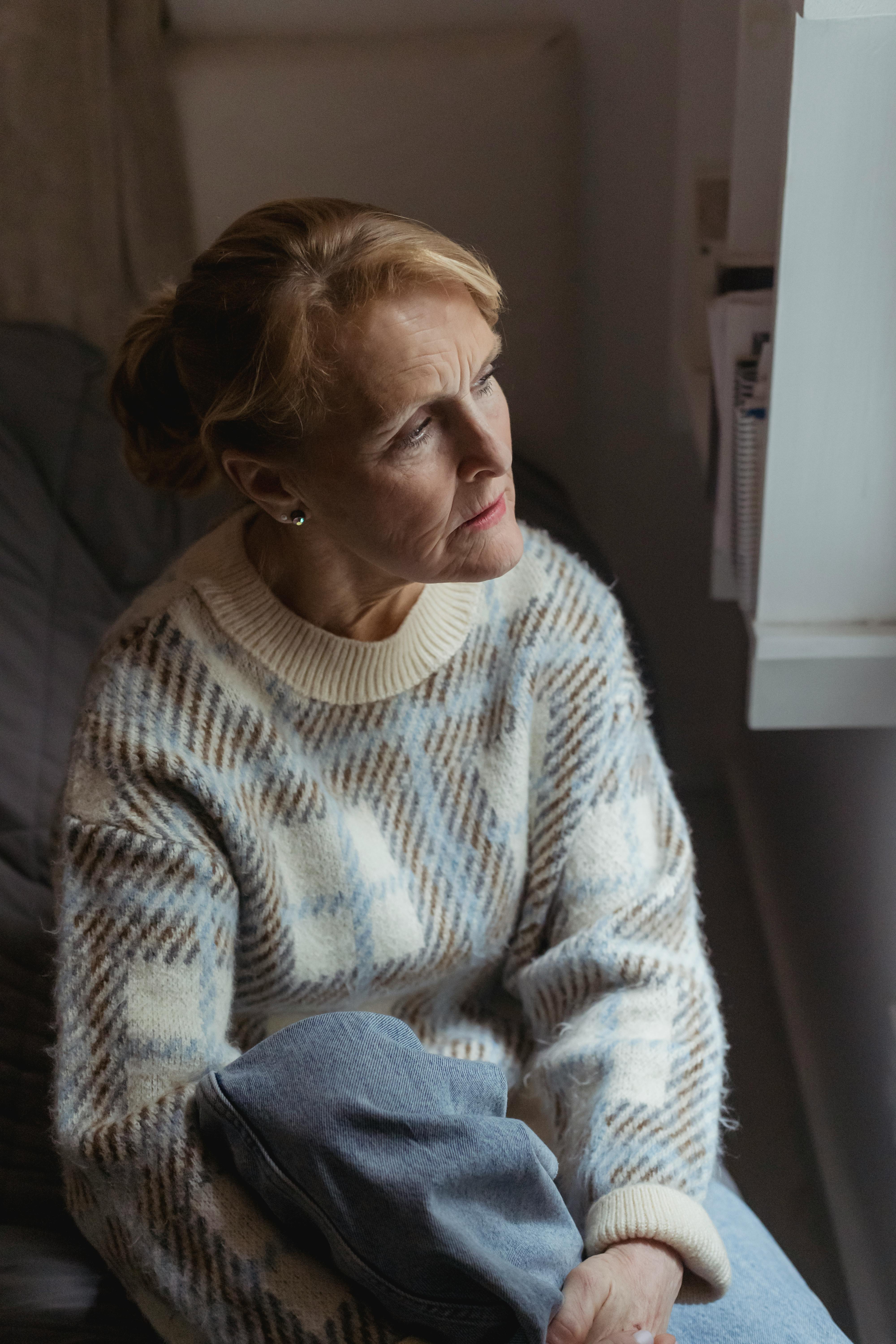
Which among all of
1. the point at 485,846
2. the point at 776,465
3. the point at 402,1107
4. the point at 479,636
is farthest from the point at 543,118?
the point at 402,1107

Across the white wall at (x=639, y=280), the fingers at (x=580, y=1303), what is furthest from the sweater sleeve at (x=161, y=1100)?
the white wall at (x=639, y=280)

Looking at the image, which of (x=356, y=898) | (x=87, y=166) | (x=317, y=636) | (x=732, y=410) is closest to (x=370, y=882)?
(x=356, y=898)

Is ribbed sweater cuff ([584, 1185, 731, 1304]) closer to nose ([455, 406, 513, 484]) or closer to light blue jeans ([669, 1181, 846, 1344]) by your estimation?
light blue jeans ([669, 1181, 846, 1344])

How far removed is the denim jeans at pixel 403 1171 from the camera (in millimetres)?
724

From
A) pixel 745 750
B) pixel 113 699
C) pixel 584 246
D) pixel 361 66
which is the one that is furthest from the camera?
pixel 745 750

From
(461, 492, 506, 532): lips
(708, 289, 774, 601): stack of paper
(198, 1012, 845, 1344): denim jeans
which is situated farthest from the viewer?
(708, 289, 774, 601): stack of paper

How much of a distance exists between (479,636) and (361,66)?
1.02 metres

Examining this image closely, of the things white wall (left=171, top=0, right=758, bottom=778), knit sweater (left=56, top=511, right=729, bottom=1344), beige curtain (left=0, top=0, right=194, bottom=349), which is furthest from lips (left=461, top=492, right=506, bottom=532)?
beige curtain (left=0, top=0, right=194, bottom=349)

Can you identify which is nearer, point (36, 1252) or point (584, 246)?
point (36, 1252)

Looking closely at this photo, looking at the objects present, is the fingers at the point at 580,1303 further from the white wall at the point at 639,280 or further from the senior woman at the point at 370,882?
the white wall at the point at 639,280

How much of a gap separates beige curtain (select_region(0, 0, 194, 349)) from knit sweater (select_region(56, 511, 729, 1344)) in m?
0.96

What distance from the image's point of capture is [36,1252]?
0.92m

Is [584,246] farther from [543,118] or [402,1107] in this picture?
[402,1107]

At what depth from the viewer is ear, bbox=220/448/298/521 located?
2.77ft
